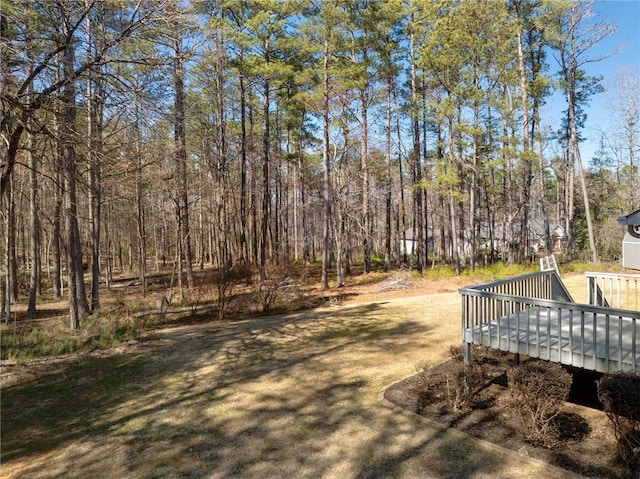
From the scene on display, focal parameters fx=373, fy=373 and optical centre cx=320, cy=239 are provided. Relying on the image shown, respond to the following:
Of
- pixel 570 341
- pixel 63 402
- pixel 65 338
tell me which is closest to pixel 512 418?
pixel 570 341

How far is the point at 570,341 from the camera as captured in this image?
3.77m

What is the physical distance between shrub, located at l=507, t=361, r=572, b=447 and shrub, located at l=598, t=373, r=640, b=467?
320 mm

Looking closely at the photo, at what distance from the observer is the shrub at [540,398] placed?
3.35 meters

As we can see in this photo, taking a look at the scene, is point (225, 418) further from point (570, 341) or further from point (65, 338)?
point (65, 338)

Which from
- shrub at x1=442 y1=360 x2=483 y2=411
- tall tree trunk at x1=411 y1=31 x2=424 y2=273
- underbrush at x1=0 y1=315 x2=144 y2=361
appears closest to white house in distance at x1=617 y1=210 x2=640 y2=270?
shrub at x1=442 y1=360 x2=483 y2=411

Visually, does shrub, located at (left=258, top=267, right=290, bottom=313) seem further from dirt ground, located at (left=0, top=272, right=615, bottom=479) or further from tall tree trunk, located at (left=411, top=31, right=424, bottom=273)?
tall tree trunk, located at (left=411, top=31, right=424, bottom=273)

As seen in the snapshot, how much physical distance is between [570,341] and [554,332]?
2.10ft

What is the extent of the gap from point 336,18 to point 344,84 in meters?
2.34

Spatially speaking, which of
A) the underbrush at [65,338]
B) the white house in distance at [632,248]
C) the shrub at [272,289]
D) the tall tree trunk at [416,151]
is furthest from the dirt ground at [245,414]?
the tall tree trunk at [416,151]

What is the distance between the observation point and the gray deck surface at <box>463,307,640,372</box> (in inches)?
140

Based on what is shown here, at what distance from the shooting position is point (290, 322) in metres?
9.05

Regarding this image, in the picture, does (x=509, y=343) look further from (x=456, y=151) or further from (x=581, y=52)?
(x=581, y=52)

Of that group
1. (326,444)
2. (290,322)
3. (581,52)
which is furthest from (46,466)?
(581,52)

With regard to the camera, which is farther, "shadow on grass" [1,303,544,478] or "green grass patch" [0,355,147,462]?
"green grass patch" [0,355,147,462]
